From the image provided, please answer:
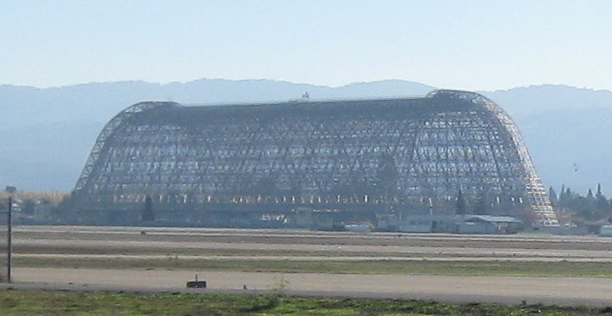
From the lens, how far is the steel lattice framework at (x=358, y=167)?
181875 mm

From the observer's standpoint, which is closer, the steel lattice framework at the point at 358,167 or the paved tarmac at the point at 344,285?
the paved tarmac at the point at 344,285

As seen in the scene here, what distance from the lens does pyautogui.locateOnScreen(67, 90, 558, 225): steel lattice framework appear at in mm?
181875

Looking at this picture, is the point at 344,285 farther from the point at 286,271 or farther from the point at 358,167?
the point at 358,167

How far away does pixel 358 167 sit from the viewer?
7367 inches

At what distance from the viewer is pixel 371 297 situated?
3388cm

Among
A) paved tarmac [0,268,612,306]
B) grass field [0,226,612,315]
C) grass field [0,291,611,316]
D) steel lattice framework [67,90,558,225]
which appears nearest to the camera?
grass field [0,291,611,316]

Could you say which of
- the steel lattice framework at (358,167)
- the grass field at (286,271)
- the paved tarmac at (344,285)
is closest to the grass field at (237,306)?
the grass field at (286,271)

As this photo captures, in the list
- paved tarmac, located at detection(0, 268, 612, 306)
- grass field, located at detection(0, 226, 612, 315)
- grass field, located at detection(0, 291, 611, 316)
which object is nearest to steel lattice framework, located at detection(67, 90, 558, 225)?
grass field, located at detection(0, 226, 612, 315)

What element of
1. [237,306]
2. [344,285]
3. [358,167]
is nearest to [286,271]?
[344,285]

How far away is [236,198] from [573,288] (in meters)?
148

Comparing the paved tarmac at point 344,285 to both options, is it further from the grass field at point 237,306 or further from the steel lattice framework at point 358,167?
the steel lattice framework at point 358,167

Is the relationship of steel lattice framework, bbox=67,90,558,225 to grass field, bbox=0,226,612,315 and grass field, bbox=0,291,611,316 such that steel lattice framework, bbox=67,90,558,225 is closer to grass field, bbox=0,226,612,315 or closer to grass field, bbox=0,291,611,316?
grass field, bbox=0,226,612,315

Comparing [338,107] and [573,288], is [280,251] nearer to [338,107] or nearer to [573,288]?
[573,288]

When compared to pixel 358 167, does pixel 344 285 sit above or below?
below
